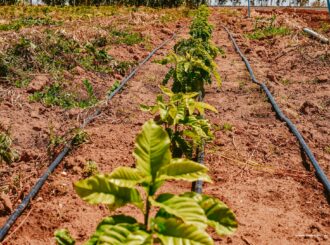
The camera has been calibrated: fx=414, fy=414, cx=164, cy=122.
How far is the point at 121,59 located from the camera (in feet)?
26.1

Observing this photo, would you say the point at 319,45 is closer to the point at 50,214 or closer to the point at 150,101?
the point at 150,101

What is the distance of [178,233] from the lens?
1.45 meters

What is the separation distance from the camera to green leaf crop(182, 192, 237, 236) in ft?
5.04

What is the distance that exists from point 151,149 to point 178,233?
0.33 metres

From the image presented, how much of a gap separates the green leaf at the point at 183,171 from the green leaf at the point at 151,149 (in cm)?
3

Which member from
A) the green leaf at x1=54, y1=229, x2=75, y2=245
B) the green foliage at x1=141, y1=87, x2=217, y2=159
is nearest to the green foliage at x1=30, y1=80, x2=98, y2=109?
the green foliage at x1=141, y1=87, x2=217, y2=159

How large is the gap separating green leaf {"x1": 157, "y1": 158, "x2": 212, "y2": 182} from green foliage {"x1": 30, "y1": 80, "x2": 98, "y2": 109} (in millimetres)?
3795

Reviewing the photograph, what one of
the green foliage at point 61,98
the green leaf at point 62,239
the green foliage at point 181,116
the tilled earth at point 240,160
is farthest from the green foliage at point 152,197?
the green foliage at point 61,98

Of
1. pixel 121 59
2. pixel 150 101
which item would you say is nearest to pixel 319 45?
pixel 121 59

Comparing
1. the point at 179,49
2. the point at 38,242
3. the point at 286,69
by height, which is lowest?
the point at 38,242

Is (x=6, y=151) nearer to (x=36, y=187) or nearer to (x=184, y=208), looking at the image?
(x=36, y=187)

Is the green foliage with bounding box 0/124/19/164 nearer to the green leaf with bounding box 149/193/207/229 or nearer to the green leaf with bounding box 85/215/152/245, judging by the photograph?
the green leaf with bounding box 85/215/152/245

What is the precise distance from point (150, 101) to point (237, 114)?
4.06 feet

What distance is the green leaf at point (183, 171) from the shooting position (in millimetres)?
1600
